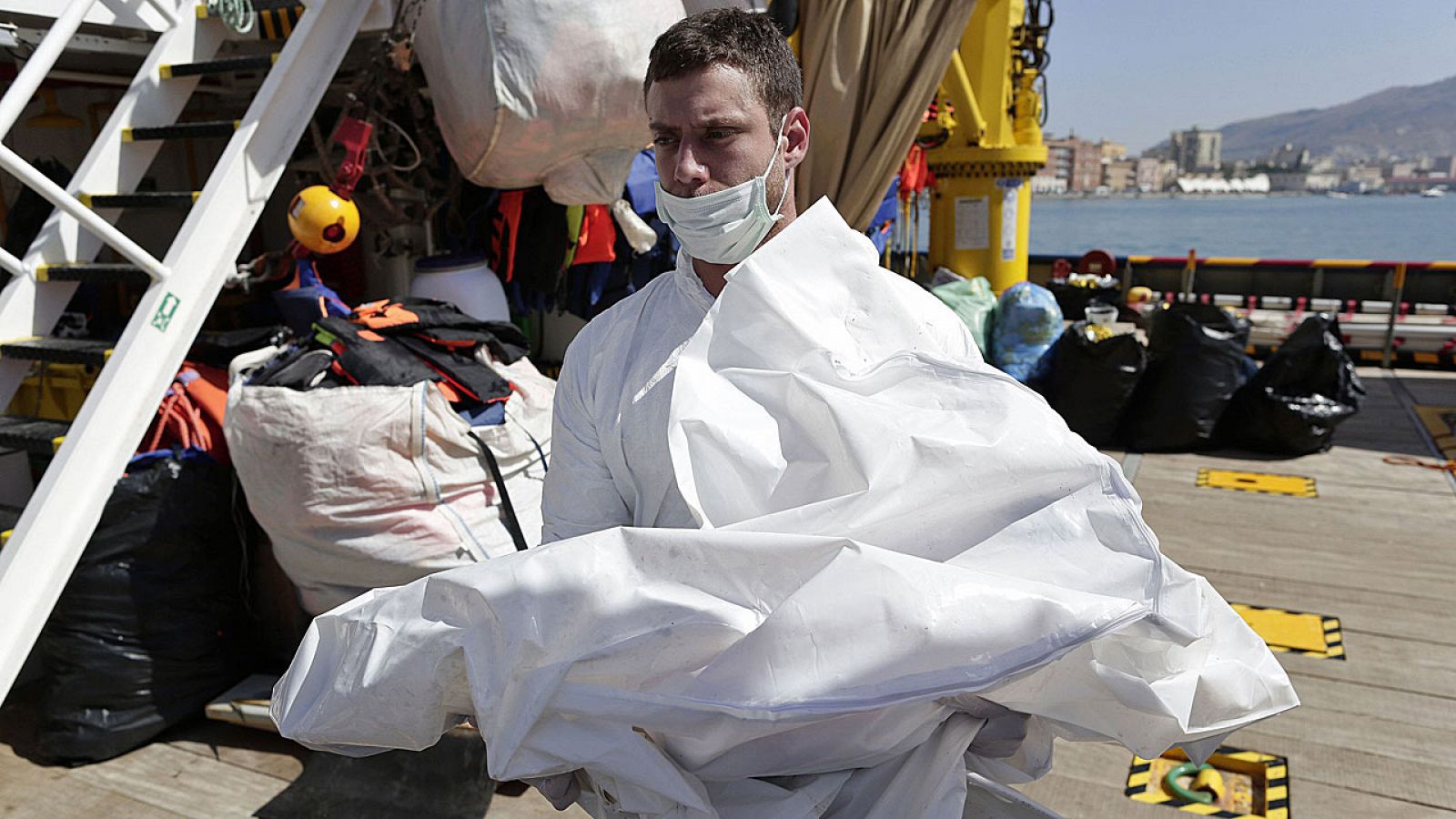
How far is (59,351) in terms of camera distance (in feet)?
8.32

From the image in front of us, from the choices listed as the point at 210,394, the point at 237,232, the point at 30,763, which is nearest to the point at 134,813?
the point at 30,763

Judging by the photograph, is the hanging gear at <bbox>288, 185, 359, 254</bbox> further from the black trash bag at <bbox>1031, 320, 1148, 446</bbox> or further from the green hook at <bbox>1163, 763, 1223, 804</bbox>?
the black trash bag at <bbox>1031, 320, 1148, 446</bbox>

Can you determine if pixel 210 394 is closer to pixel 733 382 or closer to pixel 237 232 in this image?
pixel 237 232

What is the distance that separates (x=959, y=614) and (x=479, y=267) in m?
3.20

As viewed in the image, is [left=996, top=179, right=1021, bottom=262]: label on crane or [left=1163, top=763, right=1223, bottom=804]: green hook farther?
[left=996, top=179, right=1021, bottom=262]: label on crane

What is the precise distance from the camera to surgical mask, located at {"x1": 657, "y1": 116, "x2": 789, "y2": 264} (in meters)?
1.34

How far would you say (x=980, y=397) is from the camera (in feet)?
3.75

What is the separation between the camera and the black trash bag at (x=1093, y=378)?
5.27m

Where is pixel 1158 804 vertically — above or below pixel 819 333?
below

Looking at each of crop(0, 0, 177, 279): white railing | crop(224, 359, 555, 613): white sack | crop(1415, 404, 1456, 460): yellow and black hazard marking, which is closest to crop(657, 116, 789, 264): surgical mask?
crop(224, 359, 555, 613): white sack

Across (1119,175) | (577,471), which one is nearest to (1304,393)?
(577,471)

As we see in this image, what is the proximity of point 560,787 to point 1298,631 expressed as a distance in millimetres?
3157

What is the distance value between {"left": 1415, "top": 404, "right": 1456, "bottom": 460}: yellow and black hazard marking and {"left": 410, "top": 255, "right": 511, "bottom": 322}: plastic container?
5311mm

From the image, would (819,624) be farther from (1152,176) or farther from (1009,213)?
(1152,176)
